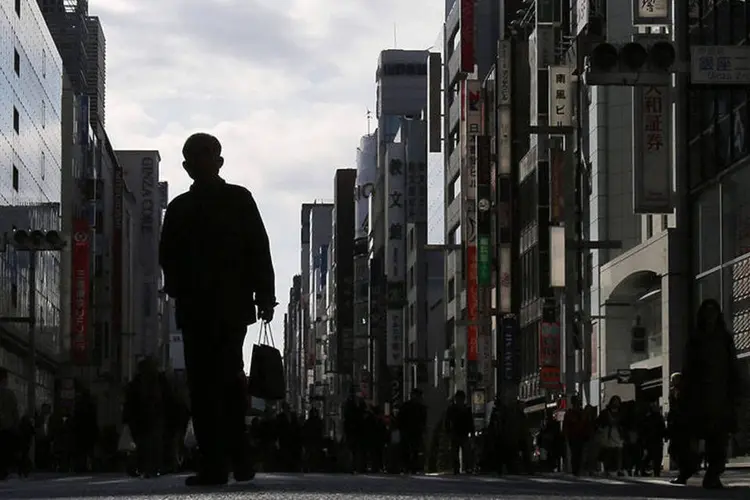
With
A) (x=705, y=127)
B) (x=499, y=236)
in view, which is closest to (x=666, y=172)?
(x=705, y=127)

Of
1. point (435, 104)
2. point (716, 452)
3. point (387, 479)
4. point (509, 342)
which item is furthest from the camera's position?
point (435, 104)

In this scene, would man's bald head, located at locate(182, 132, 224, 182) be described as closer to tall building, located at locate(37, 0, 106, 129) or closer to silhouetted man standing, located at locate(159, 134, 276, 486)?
silhouetted man standing, located at locate(159, 134, 276, 486)

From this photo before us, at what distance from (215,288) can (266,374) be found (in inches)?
22.8

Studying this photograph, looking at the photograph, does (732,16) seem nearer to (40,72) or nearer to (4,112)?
(4,112)

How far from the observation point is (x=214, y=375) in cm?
1070

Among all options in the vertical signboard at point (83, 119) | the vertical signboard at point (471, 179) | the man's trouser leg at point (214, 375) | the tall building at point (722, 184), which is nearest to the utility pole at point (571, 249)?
the tall building at point (722, 184)

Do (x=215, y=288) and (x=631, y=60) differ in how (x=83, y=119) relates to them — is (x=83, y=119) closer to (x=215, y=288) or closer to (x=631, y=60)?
(x=631, y=60)

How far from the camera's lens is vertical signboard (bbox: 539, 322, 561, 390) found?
181 feet

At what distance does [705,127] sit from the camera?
39250 millimetres

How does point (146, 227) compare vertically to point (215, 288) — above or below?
above

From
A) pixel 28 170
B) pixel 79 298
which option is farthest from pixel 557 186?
pixel 79 298

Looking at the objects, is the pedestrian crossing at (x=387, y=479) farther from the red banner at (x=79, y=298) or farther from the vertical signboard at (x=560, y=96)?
the red banner at (x=79, y=298)

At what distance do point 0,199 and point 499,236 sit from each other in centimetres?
1887

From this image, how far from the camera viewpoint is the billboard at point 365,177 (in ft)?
505
